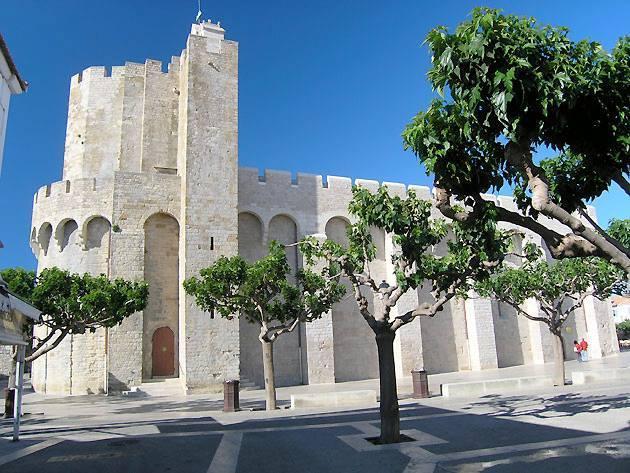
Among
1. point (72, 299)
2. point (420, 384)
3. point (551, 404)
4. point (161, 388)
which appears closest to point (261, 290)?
point (72, 299)

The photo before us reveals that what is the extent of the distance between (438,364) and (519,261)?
8.43 meters

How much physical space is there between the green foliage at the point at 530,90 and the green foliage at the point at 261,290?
8008 millimetres

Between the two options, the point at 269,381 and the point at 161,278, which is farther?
the point at 161,278

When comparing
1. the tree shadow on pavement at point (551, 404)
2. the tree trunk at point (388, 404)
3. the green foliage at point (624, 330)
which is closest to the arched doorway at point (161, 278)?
the tree shadow on pavement at point (551, 404)

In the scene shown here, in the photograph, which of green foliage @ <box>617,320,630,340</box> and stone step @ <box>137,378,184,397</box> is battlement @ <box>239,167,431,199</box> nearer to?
stone step @ <box>137,378,184,397</box>

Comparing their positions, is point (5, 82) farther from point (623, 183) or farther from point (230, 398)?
point (623, 183)

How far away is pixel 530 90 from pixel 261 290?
394 inches

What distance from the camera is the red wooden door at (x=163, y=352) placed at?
69.6 feet

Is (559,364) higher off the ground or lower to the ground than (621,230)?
lower

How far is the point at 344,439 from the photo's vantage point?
8430mm

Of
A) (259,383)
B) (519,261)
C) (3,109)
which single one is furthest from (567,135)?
(519,261)

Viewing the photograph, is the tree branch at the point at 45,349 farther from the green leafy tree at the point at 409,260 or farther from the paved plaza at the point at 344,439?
the green leafy tree at the point at 409,260

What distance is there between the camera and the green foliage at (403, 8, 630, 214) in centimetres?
532

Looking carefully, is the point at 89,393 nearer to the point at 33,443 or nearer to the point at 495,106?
the point at 33,443
